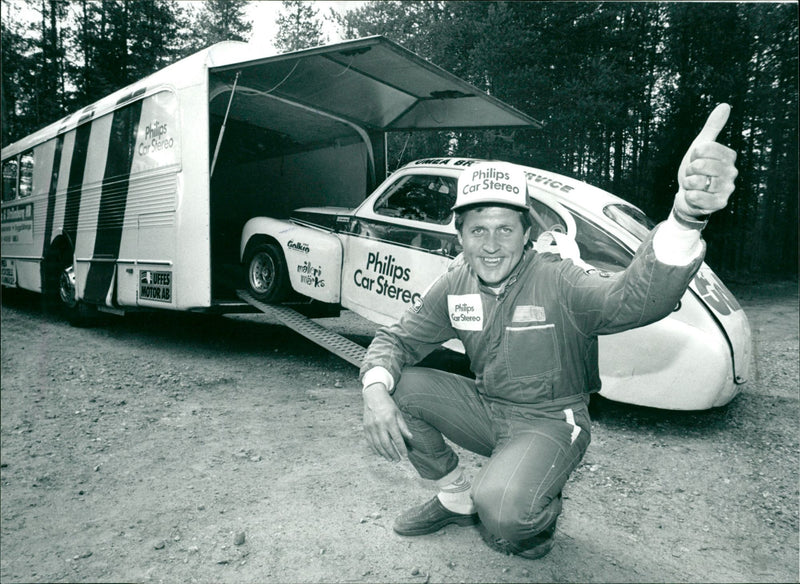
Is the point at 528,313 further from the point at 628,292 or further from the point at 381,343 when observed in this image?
the point at 381,343

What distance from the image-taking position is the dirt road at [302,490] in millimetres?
2475

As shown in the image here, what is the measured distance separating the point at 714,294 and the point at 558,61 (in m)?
9.98

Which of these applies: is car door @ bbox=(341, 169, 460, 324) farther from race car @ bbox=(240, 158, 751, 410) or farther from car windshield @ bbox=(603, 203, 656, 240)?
car windshield @ bbox=(603, 203, 656, 240)

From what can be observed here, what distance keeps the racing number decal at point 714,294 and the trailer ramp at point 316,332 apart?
279 cm

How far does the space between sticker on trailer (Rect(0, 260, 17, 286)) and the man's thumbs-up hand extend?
11.5 meters

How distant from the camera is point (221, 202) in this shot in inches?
379

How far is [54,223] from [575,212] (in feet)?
26.3

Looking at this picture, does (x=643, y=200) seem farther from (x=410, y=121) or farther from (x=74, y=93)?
(x=74, y=93)

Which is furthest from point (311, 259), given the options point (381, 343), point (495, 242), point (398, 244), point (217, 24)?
point (217, 24)

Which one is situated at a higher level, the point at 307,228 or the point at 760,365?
the point at 307,228

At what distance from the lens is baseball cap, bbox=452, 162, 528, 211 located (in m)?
2.38

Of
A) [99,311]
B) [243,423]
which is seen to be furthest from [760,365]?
[99,311]

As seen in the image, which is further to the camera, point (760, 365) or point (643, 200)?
point (643, 200)

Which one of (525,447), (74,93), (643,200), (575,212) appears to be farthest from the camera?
(74,93)
